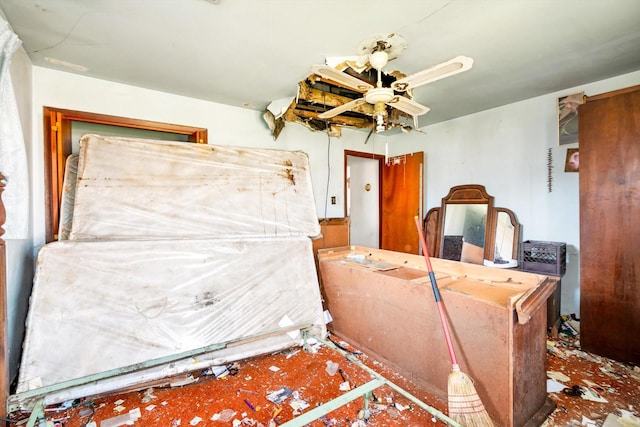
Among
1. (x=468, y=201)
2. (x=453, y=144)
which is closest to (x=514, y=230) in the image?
(x=468, y=201)

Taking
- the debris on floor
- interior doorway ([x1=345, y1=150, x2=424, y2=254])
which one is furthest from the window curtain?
interior doorway ([x1=345, y1=150, x2=424, y2=254])

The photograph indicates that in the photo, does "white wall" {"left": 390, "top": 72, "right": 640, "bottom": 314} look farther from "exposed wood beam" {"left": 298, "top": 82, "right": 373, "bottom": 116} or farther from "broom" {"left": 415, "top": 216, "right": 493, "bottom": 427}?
"broom" {"left": 415, "top": 216, "right": 493, "bottom": 427}

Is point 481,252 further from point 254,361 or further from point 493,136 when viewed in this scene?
point 254,361

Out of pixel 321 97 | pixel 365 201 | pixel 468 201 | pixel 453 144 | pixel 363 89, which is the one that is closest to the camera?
pixel 363 89

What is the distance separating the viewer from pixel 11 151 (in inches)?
51.9

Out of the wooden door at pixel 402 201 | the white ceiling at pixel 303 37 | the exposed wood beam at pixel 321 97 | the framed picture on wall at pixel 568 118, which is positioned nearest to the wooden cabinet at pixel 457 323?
the exposed wood beam at pixel 321 97

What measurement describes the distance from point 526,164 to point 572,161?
0.38 metres

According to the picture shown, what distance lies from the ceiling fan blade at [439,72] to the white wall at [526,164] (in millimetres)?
2050

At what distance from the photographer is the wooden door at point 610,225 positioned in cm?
196

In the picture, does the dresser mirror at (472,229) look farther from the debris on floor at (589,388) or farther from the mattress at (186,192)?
the mattress at (186,192)

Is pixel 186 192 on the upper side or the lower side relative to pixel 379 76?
lower

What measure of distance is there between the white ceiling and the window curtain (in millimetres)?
416

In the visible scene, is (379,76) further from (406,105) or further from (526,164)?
(526,164)

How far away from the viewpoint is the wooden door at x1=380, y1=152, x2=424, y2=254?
3881 mm
